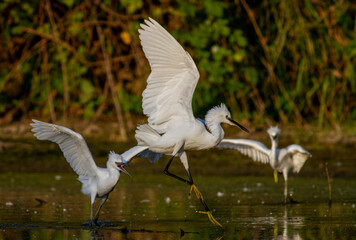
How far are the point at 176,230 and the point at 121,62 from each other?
7.81 meters

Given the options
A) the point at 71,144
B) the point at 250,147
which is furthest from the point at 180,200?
the point at 71,144

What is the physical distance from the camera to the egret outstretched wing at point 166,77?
6980mm

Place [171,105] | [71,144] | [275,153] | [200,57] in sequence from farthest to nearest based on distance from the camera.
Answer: [200,57] < [275,153] < [171,105] < [71,144]

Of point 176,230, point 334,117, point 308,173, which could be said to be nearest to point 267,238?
point 176,230

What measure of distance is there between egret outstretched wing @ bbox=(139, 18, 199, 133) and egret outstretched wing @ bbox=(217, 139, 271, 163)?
1.74 meters

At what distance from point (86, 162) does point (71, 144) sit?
0.78 feet

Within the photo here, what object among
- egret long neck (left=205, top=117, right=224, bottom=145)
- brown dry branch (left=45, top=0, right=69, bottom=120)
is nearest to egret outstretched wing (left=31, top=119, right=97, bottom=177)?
egret long neck (left=205, top=117, right=224, bottom=145)

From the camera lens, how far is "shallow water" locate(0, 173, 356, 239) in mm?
6379

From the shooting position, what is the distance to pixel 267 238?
603 centimetres

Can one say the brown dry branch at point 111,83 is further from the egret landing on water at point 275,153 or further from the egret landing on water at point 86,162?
the egret landing on water at point 86,162

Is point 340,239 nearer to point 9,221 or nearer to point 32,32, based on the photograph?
point 9,221

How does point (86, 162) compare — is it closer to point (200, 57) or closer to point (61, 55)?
point (200, 57)

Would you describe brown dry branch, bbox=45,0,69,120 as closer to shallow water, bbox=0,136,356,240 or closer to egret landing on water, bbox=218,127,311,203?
shallow water, bbox=0,136,356,240

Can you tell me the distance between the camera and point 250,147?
942cm
